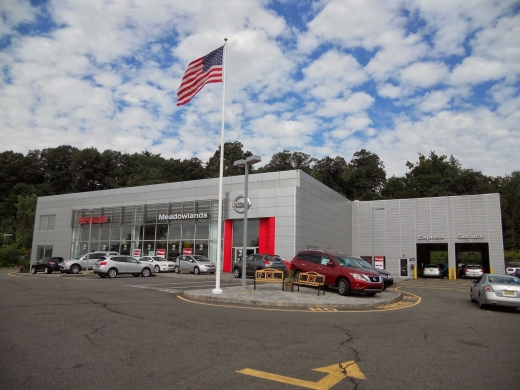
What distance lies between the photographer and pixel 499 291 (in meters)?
13.8

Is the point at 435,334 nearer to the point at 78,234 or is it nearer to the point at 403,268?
the point at 403,268

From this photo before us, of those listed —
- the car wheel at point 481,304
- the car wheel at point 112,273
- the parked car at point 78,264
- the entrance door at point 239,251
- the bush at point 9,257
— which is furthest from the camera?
the bush at point 9,257

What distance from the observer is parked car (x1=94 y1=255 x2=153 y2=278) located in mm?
26638

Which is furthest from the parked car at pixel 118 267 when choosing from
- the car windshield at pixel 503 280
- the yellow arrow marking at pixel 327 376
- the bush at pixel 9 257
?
the bush at pixel 9 257

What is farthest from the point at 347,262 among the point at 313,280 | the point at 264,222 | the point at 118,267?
the point at 264,222

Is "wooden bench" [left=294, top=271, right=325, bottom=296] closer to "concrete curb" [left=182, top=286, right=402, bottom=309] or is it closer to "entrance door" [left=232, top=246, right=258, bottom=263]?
"concrete curb" [left=182, top=286, right=402, bottom=309]

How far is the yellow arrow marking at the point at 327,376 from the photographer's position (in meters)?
5.38

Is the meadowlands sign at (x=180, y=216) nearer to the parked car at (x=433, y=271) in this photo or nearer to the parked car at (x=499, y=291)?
the parked car at (x=433, y=271)

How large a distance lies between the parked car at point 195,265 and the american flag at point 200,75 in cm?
1821

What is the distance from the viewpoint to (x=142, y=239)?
4228 cm

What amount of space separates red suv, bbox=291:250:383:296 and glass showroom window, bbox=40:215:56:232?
41.0 m

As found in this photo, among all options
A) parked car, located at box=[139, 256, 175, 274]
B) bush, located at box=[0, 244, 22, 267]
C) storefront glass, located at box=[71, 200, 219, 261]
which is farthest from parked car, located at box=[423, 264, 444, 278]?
bush, located at box=[0, 244, 22, 267]

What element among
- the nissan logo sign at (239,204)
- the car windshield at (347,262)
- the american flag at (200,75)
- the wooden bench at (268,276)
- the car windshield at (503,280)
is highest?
the american flag at (200,75)

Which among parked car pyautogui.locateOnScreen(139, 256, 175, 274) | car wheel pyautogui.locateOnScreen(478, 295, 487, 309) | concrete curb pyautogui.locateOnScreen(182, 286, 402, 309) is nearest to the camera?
concrete curb pyautogui.locateOnScreen(182, 286, 402, 309)
